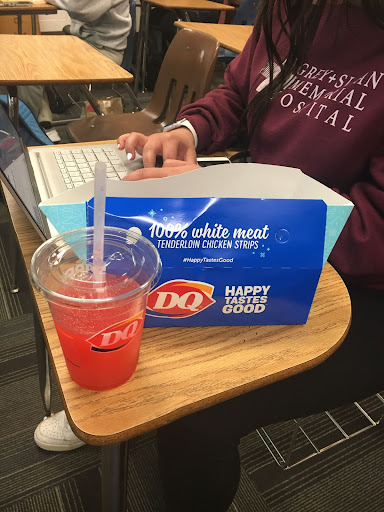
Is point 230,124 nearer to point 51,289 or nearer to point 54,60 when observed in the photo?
point 51,289

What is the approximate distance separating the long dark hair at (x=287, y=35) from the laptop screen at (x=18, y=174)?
0.52 m

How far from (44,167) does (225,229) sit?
48cm

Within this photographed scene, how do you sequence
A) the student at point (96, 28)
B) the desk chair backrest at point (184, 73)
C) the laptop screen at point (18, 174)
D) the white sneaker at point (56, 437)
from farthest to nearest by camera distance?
1. the student at point (96, 28)
2. the desk chair backrest at point (184, 73)
3. the white sneaker at point (56, 437)
4. the laptop screen at point (18, 174)

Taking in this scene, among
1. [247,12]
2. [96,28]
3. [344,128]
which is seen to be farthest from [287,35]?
[247,12]

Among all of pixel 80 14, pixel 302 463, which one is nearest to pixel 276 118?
pixel 302 463

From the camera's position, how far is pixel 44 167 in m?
0.80

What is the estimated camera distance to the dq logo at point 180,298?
491 millimetres

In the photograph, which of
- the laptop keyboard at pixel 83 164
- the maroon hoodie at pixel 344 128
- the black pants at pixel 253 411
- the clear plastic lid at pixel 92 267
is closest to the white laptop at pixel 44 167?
the laptop keyboard at pixel 83 164

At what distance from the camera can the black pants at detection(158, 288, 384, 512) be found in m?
0.67

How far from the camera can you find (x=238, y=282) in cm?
50

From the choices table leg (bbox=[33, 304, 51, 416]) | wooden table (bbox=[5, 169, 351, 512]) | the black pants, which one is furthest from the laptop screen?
table leg (bbox=[33, 304, 51, 416])

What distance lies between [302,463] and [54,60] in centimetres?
193

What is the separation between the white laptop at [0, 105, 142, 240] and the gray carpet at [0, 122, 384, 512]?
2.69 ft

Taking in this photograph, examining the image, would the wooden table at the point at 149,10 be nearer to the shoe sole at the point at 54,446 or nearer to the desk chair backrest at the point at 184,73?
the desk chair backrest at the point at 184,73
